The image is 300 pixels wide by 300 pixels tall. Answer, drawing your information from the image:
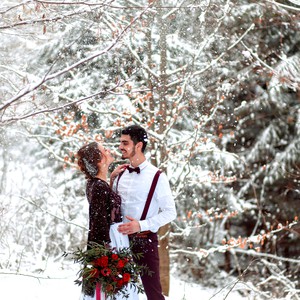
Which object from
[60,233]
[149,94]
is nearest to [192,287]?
[60,233]

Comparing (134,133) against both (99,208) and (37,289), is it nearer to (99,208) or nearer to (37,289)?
(99,208)

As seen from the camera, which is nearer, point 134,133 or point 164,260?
point 134,133

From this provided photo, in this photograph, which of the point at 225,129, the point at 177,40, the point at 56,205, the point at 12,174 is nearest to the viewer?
the point at 177,40

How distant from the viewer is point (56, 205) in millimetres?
13359

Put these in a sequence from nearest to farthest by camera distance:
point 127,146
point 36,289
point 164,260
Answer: point 127,146, point 36,289, point 164,260

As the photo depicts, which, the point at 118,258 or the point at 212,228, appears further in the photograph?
the point at 212,228

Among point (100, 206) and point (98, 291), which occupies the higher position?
point (100, 206)

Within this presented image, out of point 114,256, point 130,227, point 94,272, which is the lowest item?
point 94,272

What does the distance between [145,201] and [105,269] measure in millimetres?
593

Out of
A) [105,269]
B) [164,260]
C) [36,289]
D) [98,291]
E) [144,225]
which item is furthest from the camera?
[164,260]

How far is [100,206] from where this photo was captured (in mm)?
4082

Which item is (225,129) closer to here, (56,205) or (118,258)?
(56,205)

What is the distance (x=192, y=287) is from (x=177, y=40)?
239 inches

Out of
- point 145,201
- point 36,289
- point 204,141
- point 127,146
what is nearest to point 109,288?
point 145,201
